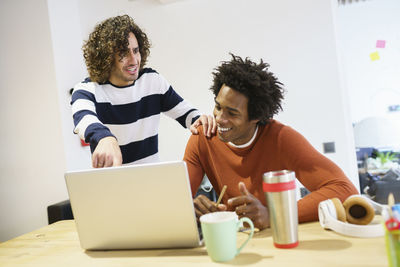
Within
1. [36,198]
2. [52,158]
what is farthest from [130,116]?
[36,198]

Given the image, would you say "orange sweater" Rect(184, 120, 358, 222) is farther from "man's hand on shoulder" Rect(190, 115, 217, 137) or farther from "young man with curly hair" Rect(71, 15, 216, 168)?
"young man with curly hair" Rect(71, 15, 216, 168)

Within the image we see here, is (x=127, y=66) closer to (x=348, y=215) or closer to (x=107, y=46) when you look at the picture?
(x=107, y=46)

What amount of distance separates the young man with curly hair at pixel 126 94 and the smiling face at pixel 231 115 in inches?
8.9

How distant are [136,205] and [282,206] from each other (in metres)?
0.37

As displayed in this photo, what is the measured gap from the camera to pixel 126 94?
5.84 feet

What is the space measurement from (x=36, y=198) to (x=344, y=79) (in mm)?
3037

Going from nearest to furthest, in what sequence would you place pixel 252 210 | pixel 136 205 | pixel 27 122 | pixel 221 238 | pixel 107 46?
pixel 221 238
pixel 136 205
pixel 252 210
pixel 107 46
pixel 27 122

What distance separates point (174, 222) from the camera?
91 cm

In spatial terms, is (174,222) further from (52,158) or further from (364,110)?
(364,110)

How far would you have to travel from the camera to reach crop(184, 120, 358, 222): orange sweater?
1.15 metres

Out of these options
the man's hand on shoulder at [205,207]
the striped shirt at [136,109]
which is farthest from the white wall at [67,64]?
the man's hand on shoulder at [205,207]

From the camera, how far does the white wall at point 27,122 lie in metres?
3.15

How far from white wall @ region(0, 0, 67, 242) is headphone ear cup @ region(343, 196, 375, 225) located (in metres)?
2.71

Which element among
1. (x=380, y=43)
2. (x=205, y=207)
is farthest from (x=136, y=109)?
(x=380, y=43)
